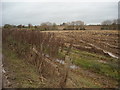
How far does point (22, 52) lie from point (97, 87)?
541 cm

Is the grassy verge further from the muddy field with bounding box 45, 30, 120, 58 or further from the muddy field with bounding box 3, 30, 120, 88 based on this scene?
the muddy field with bounding box 45, 30, 120, 58

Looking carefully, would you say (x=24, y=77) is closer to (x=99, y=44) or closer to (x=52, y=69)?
(x=52, y=69)

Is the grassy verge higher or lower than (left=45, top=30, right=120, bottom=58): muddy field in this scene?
lower

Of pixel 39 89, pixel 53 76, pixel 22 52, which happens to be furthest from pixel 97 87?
pixel 22 52

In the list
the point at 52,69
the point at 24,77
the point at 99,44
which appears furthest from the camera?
the point at 99,44

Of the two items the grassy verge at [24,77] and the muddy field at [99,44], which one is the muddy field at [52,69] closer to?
the grassy verge at [24,77]

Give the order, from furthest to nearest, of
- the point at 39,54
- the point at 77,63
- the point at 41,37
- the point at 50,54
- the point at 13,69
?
the point at 77,63
the point at 41,37
the point at 50,54
the point at 39,54
the point at 13,69

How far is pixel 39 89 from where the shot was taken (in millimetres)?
4391

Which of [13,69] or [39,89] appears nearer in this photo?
[39,89]

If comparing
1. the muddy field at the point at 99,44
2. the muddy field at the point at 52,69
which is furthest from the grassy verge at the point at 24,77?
the muddy field at the point at 99,44

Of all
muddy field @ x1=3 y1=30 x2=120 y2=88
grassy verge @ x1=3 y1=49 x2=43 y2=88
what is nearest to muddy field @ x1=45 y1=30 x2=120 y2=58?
muddy field @ x1=3 y1=30 x2=120 y2=88

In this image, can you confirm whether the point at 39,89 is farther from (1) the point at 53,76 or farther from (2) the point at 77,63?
(2) the point at 77,63

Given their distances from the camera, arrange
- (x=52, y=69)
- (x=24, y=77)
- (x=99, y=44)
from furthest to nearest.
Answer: (x=99, y=44)
(x=52, y=69)
(x=24, y=77)

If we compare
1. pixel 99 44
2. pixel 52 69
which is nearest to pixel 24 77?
pixel 52 69
